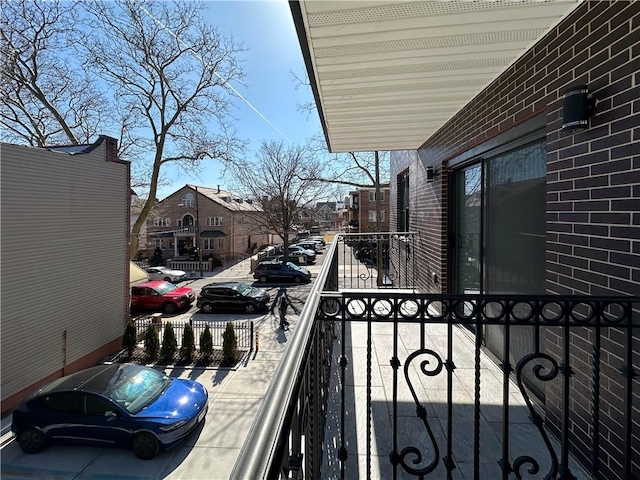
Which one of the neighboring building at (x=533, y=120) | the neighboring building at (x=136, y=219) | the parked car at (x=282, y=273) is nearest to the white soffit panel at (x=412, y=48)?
the neighboring building at (x=533, y=120)

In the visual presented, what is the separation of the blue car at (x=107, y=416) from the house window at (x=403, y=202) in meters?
6.04

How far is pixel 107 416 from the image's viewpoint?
234 inches

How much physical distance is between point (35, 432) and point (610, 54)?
9174mm

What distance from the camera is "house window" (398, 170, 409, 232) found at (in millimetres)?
7979

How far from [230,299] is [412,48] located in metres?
12.8

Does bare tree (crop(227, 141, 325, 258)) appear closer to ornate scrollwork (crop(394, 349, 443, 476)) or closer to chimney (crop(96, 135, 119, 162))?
chimney (crop(96, 135, 119, 162))

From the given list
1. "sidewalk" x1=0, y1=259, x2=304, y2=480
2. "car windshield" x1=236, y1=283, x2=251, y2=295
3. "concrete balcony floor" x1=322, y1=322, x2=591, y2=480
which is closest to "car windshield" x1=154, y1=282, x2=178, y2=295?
"car windshield" x1=236, y1=283, x2=251, y2=295

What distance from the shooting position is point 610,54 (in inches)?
66.2

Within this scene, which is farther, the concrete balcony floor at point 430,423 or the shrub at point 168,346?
the shrub at point 168,346

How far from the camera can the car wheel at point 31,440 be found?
6113 mm

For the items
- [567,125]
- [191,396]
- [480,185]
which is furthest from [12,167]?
[567,125]

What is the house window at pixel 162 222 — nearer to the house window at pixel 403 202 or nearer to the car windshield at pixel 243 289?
the car windshield at pixel 243 289

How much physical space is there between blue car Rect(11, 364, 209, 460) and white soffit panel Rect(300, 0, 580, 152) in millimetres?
5893

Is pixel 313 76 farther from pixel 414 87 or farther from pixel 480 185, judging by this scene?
pixel 480 185
